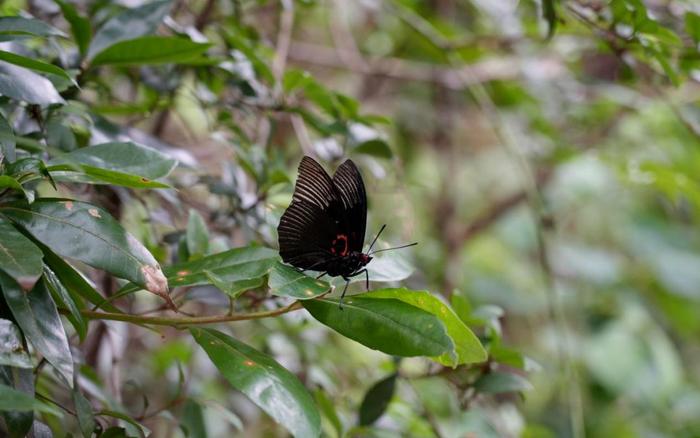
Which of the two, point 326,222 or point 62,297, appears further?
point 326,222

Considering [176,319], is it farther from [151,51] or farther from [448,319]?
[151,51]

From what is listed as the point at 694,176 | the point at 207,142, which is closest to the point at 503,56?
the point at 694,176

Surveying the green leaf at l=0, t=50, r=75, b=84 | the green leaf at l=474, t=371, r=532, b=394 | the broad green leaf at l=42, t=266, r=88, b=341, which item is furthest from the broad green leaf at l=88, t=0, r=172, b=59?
the green leaf at l=474, t=371, r=532, b=394

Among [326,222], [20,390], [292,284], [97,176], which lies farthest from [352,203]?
[20,390]

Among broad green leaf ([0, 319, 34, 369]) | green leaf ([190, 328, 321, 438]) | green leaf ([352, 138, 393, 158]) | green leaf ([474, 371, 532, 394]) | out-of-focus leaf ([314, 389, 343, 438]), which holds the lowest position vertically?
out-of-focus leaf ([314, 389, 343, 438])

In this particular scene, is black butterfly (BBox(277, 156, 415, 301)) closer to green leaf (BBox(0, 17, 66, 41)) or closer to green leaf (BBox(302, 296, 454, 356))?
green leaf (BBox(302, 296, 454, 356))

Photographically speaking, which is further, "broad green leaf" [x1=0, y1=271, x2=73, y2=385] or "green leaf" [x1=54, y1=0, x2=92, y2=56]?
"green leaf" [x1=54, y1=0, x2=92, y2=56]
